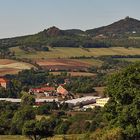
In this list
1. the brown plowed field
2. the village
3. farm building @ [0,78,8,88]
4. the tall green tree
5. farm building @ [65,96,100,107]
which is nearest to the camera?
the tall green tree

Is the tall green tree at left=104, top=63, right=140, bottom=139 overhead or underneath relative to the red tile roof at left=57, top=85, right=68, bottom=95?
overhead

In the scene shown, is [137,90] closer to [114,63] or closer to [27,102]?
[27,102]

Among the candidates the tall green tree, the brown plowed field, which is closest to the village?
the brown plowed field

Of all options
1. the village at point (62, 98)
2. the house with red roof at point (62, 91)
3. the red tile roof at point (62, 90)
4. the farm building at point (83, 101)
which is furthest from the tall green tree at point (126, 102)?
the red tile roof at point (62, 90)

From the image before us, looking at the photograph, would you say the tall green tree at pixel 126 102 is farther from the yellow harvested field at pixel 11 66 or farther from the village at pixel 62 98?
the yellow harvested field at pixel 11 66

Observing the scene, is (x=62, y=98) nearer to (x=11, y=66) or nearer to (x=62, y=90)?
(x=62, y=90)

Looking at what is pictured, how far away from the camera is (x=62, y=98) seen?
11381 cm

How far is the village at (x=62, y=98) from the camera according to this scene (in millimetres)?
99250

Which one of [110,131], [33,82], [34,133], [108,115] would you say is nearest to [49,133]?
[34,133]

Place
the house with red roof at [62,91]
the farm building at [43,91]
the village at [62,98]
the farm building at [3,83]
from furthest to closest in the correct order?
the farm building at [3,83]
the farm building at [43,91]
the house with red roof at [62,91]
the village at [62,98]

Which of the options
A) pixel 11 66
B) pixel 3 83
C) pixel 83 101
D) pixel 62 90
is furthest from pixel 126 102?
pixel 11 66

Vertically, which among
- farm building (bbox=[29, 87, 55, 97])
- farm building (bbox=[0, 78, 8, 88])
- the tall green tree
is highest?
the tall green tree

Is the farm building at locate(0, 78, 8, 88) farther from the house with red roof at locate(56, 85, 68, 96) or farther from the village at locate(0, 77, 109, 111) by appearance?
the house with red roof at locate(56, 85, 68, 96)

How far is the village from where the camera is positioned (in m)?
99.2
